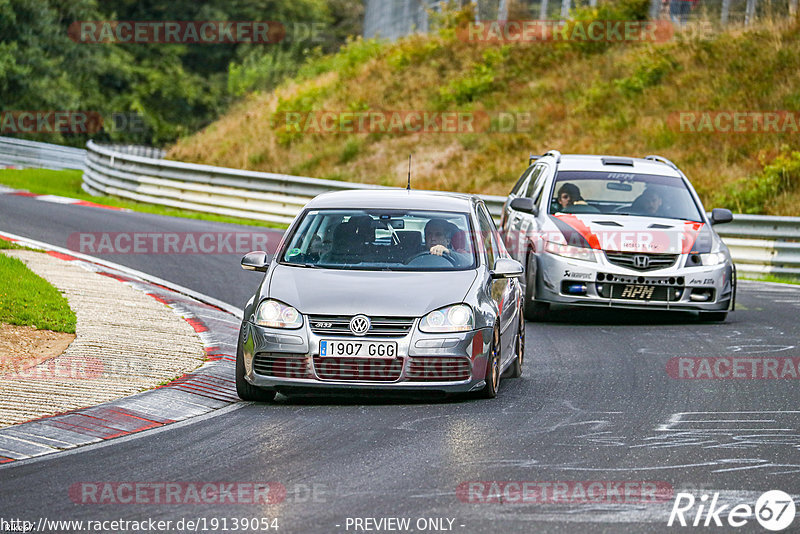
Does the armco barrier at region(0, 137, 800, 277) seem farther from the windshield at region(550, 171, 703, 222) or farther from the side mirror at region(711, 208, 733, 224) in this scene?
the side mirror at region(711, 208, 733, 224)

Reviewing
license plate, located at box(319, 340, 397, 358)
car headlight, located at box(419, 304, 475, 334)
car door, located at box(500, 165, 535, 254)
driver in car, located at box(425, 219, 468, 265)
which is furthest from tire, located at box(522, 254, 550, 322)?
license plate, located at box(319, 340, 397, 358)

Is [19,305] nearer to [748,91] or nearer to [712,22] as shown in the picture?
[748,91]

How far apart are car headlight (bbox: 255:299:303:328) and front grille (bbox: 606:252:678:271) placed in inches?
228

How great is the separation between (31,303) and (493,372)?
5.10 meters

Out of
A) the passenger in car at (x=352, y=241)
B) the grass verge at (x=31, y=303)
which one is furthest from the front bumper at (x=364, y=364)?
the grass verge at (x=31, y=303)

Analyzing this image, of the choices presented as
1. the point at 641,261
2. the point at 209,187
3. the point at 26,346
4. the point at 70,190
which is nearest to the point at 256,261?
the point at 26,346

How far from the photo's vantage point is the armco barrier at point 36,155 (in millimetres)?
44438

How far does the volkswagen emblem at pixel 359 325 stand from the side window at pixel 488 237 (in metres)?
1.52

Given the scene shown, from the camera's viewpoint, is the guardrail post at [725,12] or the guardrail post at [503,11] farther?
the guardrail post at [503,11]

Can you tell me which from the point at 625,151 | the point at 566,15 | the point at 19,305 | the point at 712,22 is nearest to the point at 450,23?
the point at 566,15

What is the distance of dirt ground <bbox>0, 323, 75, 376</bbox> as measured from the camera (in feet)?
32.3

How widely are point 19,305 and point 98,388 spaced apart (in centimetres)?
317

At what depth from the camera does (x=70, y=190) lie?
3183 cm

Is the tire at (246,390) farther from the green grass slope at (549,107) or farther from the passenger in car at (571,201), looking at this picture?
the green grass slope at (549,107)
